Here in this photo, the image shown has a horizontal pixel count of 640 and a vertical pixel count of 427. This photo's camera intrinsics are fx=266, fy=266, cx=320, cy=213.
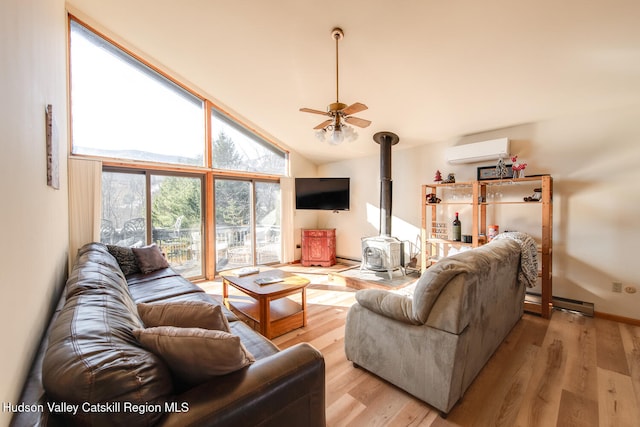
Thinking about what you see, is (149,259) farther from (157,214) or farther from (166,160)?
(166,160)

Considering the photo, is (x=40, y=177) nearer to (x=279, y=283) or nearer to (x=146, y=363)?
(x=146, y=363)

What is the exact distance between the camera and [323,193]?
5.38 metres

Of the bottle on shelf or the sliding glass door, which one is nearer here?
the bottle on shelf

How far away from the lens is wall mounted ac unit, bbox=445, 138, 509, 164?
3430 millimetres

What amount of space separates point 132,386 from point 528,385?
8.01ft

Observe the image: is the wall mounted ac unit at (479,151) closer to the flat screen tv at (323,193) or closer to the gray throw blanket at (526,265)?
the gray throw blanket at (526,265)

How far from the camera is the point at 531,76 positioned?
262 cm

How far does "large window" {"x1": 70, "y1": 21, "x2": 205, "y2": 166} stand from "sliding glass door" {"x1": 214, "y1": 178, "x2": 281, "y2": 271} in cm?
85

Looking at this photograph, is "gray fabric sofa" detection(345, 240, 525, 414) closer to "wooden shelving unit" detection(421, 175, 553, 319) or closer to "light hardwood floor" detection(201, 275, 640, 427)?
"light hardwood floor" detection(201, 275, 640, 427)

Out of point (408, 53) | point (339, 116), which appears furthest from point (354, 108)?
A: point (408, 53)

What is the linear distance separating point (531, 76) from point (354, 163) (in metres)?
3.15

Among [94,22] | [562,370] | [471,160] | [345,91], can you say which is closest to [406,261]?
[471,160]

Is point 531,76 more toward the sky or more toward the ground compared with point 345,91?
more toward the ground

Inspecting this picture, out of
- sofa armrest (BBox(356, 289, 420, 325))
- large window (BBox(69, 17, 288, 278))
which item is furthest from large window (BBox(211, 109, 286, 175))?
sofa armrest (BBox(356, 289, 420, 325))
